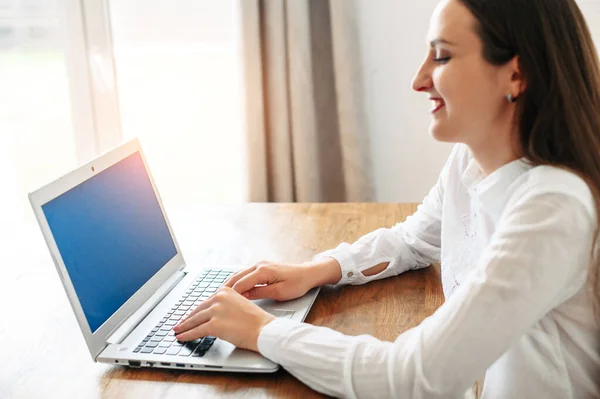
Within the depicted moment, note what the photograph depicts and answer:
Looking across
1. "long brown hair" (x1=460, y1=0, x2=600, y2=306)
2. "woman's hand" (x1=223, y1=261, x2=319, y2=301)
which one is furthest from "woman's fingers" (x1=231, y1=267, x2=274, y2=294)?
"long brown hair" (x1=460, y1=0, x2=600, y2=306)

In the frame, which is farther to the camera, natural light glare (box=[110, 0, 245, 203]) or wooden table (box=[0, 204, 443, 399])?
natural light glare (box=[110, 0, 245, 203])

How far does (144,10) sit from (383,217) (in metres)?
1.31

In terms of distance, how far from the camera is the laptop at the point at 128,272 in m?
1.06

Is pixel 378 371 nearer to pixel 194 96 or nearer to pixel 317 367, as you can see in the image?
pixel 317 367

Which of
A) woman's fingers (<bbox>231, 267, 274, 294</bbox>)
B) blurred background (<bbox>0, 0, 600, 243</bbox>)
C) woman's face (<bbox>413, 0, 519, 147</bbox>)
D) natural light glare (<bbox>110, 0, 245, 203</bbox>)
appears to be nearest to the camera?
woman's face (<bbox>413, 0, 519, 147</bbox>)

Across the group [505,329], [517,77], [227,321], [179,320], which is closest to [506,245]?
[505,329]

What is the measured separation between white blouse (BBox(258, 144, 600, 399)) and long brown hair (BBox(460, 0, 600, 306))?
0.04m

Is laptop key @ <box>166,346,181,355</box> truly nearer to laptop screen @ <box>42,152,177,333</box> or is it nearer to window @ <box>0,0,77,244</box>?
laptop screen @ <box>42,152,177,333</box>

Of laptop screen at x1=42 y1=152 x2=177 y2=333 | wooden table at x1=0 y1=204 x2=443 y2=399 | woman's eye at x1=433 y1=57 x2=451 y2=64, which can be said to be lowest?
wooden table at x1=0 y1=204 x2=443 y2=399

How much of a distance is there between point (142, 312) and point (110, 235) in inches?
5.4

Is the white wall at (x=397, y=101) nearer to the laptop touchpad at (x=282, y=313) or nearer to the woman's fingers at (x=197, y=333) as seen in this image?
the laptop touchpad at (x=282, y=313)

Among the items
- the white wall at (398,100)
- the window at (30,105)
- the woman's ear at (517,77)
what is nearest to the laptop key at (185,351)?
the woman's ear at (517,77)

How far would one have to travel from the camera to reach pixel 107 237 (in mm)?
1185

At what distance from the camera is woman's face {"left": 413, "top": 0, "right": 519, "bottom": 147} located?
1.00 m
